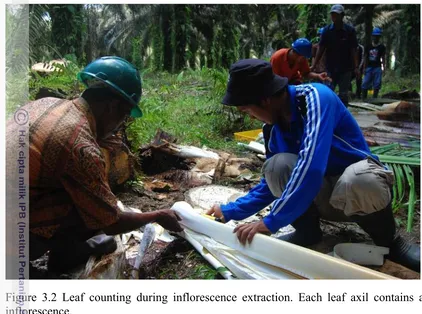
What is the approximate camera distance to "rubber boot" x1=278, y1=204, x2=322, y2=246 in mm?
2258

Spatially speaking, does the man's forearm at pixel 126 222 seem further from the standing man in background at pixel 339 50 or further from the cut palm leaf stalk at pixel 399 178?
the standing man in background at pixel 339 50

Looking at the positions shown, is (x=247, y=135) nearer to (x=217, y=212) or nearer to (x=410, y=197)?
(x=410, y=197)

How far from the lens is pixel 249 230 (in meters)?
1.92

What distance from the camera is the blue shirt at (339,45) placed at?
5566 millimetres

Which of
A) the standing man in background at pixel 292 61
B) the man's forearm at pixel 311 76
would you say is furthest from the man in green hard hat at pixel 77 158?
the man's forearm at pixel 311 76

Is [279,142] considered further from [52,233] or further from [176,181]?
[176,181]

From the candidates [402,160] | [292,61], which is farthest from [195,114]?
[402,160]

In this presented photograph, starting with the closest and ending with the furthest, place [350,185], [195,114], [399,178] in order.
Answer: [350,185], [399,178], [195,114]

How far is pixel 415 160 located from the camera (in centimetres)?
304

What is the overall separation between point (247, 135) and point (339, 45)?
6.14ft

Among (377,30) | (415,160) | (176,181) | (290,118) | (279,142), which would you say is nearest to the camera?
(290,118)

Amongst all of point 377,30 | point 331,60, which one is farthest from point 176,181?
point 377,30

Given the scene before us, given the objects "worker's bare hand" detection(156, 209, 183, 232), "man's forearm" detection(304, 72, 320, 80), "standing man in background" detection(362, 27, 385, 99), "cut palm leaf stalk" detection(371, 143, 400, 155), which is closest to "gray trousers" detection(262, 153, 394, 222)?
"worker's bare hand" detection(156, 209, 183, 232)

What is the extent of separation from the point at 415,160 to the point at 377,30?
6.11 metres
